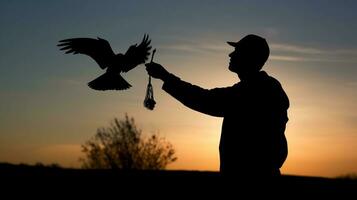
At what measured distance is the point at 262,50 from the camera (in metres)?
4.68

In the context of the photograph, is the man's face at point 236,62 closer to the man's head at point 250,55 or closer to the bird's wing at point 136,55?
the man's head at point 250,55

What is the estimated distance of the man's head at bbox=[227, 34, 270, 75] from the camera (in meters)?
4.68

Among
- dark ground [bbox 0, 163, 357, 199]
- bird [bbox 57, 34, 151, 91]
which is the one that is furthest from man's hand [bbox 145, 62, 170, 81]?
dark ground [bbox 0, 163, 357, 199]

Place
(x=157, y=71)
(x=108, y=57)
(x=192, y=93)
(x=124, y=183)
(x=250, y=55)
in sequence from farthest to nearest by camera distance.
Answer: (x=124, y=183) → (x=108, y=57) → (x=157, y=71) → (x=192, y=93) → (x=250, y=55)

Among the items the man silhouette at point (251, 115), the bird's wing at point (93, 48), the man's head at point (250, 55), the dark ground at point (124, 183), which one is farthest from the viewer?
the dark ground at point (124, 183)

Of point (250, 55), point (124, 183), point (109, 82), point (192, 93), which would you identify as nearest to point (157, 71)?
point (192, 93)

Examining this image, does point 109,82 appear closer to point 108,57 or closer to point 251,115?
point 108,57

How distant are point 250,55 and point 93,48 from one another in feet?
8.71

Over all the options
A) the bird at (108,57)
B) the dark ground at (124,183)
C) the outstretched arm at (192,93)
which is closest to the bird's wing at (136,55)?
the bird at (108,57)

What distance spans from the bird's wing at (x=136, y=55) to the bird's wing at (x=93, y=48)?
19 centimetres

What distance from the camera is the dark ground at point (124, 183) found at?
1422 cm

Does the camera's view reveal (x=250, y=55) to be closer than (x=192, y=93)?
Yes

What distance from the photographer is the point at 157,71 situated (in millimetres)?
5215

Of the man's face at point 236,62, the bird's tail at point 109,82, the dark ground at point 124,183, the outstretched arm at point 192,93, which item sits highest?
the bird's tail at point 109,82
